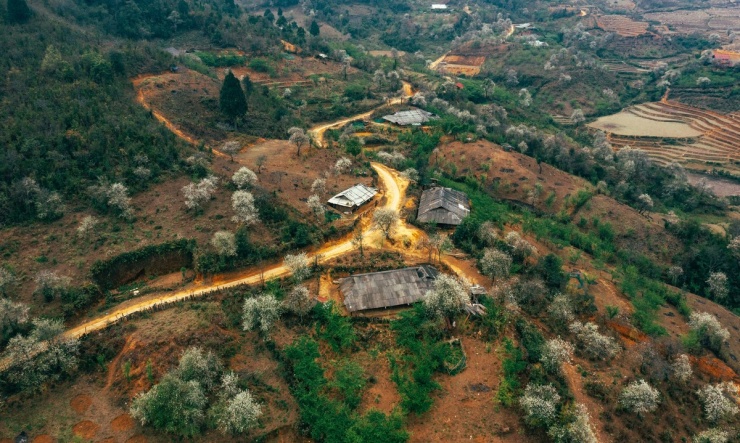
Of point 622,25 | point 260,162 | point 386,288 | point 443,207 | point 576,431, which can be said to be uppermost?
point 260,162

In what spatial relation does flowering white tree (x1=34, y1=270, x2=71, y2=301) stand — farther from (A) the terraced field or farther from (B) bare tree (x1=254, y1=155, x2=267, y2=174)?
(A) the terraced field

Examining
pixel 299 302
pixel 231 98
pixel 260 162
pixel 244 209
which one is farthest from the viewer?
pixel 231 98

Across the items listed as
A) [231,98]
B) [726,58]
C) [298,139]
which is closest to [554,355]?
[298,139]

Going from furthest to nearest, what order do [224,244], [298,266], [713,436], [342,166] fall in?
[342,166] < [224,244] < [298,266] < [713,436]

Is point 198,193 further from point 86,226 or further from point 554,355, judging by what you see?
point 554,355

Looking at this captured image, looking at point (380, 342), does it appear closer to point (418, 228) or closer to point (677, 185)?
point (418, 228)

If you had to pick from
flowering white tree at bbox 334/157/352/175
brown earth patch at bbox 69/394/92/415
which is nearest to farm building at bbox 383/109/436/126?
flowering white tree at bbox 334/157/352/175
